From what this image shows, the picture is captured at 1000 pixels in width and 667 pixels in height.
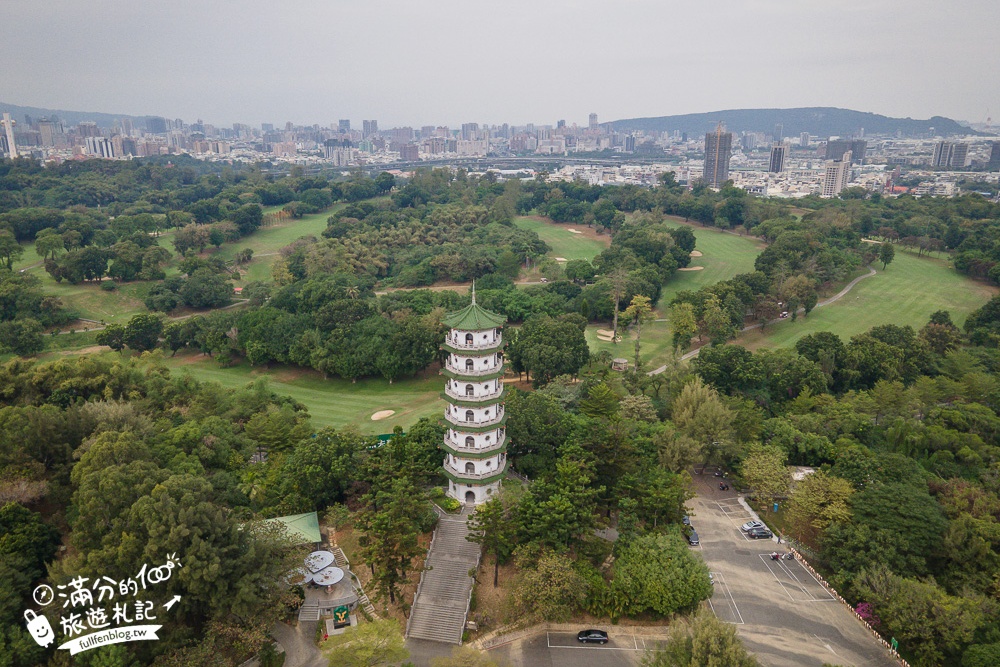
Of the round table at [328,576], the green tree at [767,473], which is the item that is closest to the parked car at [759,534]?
the green tree at [767,473]

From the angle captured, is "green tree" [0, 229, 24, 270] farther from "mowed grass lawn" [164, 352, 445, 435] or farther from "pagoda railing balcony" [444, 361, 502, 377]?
"pagoda railing balcony" [444, 361, 502, 377]

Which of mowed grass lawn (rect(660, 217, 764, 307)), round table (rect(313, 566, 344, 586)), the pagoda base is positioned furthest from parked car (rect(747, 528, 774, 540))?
mowed grass lawn (rect(660, 217, 764, 307))

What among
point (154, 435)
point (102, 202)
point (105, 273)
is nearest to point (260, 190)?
point (102, 202)

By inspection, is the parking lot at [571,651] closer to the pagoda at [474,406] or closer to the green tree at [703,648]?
the green tree at [703,648]

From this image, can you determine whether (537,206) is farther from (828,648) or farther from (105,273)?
(828,648)

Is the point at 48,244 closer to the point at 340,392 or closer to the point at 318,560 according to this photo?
the point at 340,392
